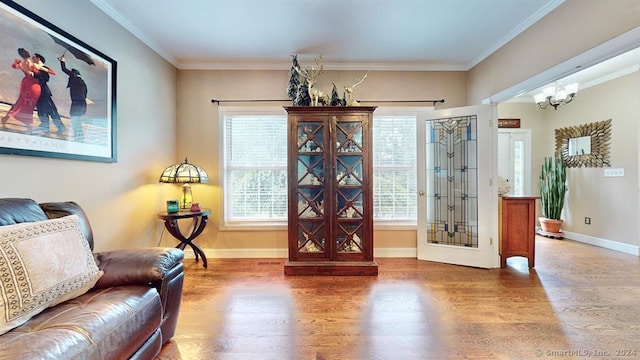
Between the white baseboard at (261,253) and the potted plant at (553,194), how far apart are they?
306 centimetres

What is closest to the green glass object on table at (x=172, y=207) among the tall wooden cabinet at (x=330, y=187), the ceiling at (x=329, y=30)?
the tall wooden cabinet at (x=330, y=187)

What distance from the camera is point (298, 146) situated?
10.1 feet

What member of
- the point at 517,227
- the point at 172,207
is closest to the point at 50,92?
the point at 172,207

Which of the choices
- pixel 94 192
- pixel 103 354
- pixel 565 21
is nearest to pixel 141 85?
pixel 94 192

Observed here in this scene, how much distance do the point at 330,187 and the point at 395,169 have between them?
110 cm

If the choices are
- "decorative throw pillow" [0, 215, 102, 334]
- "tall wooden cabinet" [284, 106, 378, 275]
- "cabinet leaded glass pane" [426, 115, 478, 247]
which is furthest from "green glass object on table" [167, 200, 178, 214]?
"cabinet leaded glass pane" [426, 115, 478, 247]

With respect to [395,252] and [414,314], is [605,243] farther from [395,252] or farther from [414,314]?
[414,314]

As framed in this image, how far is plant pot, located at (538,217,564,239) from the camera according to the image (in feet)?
15.3

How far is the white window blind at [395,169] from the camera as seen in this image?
362 centimetres

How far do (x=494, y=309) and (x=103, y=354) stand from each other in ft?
8.61

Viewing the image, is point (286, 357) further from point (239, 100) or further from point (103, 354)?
point (239, 100)

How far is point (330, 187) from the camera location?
10.1 feet

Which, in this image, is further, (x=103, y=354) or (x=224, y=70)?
(x=224, y=70)

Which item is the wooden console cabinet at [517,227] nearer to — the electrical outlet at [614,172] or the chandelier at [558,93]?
the chandelier at [558,93]
